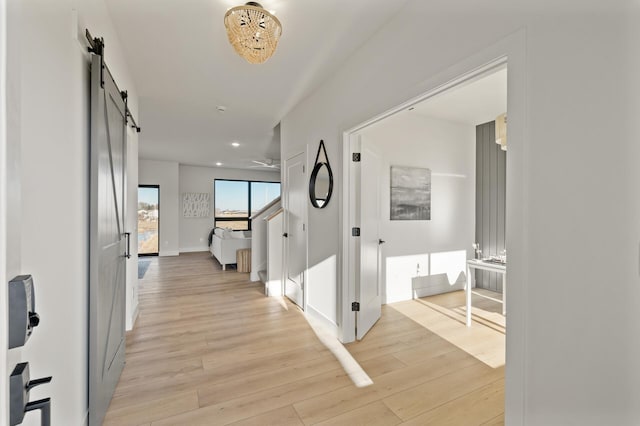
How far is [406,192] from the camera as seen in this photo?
4113 mm

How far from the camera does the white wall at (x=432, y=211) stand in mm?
4000

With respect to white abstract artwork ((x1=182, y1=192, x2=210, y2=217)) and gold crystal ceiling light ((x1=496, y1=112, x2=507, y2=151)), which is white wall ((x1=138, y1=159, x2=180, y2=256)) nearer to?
white abstract artwork ((x1=182, y1=192, x2=210, y2=217))

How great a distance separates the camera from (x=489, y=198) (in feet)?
14.6

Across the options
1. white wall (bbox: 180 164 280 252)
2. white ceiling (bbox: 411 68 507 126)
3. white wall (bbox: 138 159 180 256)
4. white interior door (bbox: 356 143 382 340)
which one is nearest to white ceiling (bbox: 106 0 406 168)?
white interior door (bbox: 356 143 382 340)

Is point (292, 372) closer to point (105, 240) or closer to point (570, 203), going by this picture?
point (105, 240)

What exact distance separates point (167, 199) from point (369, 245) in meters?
7.21

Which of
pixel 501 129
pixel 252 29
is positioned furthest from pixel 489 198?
pixel 252 29

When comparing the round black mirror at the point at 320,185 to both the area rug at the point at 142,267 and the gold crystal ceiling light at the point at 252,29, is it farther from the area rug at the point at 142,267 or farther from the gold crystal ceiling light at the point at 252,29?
the area rug at the point at 142,267

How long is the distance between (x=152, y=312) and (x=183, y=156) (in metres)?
5.06

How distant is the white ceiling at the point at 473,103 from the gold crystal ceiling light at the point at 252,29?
1.75 meters

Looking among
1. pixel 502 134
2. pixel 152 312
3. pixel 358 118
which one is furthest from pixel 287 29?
pixel 152 312

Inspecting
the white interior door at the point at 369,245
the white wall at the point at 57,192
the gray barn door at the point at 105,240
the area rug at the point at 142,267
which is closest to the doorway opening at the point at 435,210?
the white interior door at the point at 369,245

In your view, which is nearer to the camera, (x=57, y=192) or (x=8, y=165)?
(x=8, y=165)

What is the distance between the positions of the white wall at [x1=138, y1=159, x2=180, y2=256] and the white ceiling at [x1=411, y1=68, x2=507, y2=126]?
23.2 feet
